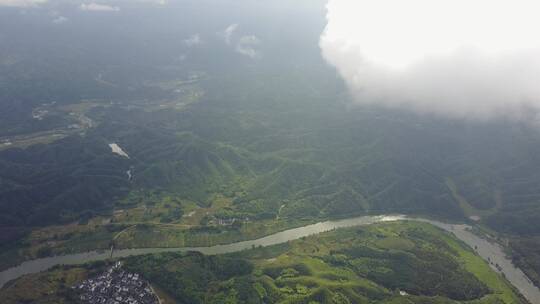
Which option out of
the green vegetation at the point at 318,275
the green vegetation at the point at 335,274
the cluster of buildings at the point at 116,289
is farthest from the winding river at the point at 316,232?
the cluster of buildings at the point at 116,289

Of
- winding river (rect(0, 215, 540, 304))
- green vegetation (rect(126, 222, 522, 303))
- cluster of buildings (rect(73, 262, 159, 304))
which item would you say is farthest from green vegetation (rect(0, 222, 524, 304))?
winding river (rect(0, 215, 540, 304))

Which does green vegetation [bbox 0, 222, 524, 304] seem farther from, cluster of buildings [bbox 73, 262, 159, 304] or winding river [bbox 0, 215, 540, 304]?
winding river [bbox 0, 215, 540, 304]

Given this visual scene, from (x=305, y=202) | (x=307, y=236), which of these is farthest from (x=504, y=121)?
(x=307, y=236)

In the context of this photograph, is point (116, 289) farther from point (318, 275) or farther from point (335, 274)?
point (335, 274)

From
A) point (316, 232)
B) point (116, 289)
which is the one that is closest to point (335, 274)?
point (316, 232)

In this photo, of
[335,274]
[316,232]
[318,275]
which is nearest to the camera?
[318,275]

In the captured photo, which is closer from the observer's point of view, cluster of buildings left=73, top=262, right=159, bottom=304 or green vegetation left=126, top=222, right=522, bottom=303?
cluster of buildings left=73, top=262, right=159, bottom=304
